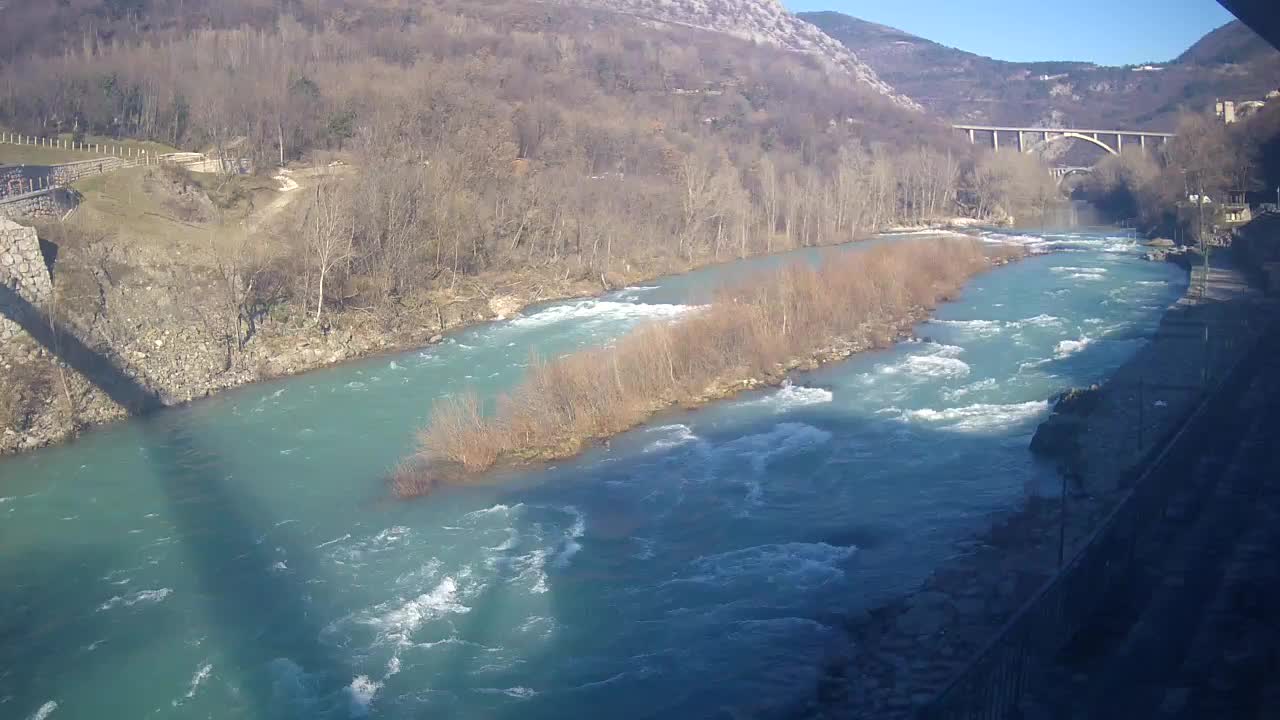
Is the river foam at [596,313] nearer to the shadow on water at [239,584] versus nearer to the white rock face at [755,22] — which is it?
the shadow on water at [239,584]

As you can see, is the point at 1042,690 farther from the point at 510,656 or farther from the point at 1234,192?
the point at 1234,192

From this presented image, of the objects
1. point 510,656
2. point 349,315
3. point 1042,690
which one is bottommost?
point 510,656

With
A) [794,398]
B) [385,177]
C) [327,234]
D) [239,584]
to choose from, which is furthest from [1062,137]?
[239,584]

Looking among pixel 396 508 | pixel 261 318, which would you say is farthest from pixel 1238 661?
pixel 261 318

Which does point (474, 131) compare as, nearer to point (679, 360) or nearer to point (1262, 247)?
point (679, 360)

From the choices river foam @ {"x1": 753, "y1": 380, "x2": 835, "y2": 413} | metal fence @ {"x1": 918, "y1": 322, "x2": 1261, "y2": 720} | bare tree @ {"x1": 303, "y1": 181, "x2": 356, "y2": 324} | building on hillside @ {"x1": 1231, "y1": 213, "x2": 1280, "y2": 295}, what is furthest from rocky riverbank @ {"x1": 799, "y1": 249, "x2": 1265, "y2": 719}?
bare tree @ {"x1": 303, "y1": 181, "x2": 356, "y2": 324}

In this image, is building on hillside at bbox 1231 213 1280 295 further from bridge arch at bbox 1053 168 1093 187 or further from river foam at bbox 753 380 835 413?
bridge arch at bbox 1053 168 1093 187
